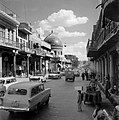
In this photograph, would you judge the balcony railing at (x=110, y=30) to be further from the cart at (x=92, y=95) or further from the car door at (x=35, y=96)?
the car door at (x=35, y=96)

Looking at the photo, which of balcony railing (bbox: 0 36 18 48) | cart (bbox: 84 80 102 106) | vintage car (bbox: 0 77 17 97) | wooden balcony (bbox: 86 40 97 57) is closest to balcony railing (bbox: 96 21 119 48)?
cart (bbox: 84 80 102 106)

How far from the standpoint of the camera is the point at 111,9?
5527mm

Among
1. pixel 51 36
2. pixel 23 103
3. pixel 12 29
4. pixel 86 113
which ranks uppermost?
pixel 51 36

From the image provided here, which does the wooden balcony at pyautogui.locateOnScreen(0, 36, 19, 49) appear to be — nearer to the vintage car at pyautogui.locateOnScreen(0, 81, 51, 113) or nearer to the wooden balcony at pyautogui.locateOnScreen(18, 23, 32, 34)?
the wooden balcony at pyautogui.locateOnScreen(18, 23, 32, 34)

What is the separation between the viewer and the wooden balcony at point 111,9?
514 cm

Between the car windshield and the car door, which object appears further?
the car windshield

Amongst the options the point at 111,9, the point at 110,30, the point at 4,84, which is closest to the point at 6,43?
the point at 4,84

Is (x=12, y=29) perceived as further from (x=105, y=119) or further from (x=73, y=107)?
(x=105, y=119)

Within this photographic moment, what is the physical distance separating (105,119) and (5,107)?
553 centimetres

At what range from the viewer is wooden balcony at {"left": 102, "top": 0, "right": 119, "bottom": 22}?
16.9 feet

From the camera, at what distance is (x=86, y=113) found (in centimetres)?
1043

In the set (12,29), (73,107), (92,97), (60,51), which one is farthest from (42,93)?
(60,51)

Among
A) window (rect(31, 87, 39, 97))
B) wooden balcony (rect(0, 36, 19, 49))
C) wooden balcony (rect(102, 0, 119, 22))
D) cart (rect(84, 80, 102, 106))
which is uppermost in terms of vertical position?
wooden balcony (rect(0, 36, 19, 49))

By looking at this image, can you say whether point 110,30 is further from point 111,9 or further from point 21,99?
point 111,9
